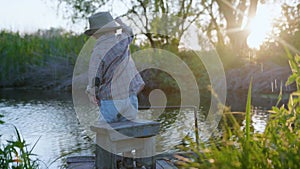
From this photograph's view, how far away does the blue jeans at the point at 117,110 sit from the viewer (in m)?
3.91

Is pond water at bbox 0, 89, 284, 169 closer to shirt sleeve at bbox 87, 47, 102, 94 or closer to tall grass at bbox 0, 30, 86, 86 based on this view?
shirt sleeve at bbox 87, 47, 102, 94

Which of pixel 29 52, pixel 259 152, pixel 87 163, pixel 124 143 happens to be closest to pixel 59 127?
pixel 87 163

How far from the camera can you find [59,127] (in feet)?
27.7

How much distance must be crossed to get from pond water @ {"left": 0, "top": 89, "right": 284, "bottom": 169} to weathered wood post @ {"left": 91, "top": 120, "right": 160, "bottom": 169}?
2.06 feet

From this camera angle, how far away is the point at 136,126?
371 centimetres

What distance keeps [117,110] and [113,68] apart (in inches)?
13.9

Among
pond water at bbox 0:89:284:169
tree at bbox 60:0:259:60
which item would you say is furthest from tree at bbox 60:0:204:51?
pond water at bbox 0:89:284:169

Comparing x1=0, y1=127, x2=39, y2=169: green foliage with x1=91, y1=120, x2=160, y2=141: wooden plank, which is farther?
x1=91, y1=120, x2=160, y2=141: wooden plank

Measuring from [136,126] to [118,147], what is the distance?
0.22 m

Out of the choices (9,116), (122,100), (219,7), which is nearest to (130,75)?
(122,100)

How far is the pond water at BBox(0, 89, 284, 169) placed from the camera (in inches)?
249

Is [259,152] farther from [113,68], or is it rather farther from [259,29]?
[259,29]

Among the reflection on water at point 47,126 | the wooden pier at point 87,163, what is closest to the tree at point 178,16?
the reflection on water at point 47,126

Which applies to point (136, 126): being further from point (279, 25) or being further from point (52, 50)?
point (52, 50)
